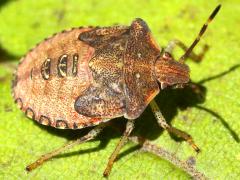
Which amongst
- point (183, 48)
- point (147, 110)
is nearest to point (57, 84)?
point (147, 110)

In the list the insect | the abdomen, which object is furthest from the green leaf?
the abdomen

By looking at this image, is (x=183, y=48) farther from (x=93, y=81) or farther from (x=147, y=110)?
(x=93, y=81)

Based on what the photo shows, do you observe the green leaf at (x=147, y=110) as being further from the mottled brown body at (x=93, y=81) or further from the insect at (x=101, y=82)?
the mottled brown body at (x=93, y=81)

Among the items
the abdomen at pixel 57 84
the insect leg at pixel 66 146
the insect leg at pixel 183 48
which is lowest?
the insect leg at pixel 66 146

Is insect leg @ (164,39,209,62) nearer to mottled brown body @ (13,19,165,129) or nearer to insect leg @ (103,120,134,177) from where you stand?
mottled brown body @ (13,19,165,129)

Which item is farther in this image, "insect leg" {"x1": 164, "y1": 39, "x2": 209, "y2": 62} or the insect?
"insect leg" {"x1": 164, "y1": 39, "x2": 209, "y2": 62}

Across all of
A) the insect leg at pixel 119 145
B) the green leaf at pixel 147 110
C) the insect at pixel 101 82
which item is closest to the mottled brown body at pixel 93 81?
the insect at pixel 101 82
